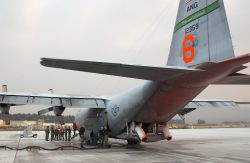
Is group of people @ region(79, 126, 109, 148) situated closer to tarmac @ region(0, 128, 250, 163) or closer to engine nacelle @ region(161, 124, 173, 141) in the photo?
tarmac @ region(0, 128, 250, 163)

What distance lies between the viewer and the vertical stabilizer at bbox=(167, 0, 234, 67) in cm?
1083

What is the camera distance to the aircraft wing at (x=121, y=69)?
967cm

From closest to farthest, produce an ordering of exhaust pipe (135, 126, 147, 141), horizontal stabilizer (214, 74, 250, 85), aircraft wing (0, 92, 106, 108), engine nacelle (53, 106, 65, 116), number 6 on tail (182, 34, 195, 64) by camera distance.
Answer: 1. horizontal stabilizer (214, 74, 250, 85)
2. number 6 on tail (182, 34, 195, 64)
3. exhaust pipe (135, 126, 147, 141)
4. aircraft wing (0, 92, 106, 108)
5. engine nacelle (53, 106, 65, 116)

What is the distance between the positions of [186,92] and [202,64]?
272 cm

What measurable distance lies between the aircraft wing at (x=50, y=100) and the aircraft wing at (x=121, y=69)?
24.8 ft

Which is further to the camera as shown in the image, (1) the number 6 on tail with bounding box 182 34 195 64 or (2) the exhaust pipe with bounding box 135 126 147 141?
(2) the exhaust pipe with bounding box 135 126 147 141

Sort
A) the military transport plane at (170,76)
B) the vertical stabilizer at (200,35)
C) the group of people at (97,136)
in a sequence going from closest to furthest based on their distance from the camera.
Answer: the military transport plane at (170,76) → the vertical stabilizer at (200,35) → the group of people at (97,136)

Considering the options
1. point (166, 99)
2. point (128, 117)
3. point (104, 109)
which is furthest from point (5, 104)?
point (166, 99)

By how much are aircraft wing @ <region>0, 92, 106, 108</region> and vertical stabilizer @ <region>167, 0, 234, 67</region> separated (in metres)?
7.14

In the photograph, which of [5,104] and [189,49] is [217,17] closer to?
[189,49]

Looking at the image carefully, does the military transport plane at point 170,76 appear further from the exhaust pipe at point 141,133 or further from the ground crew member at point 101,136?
the ground crew member at point 101,136

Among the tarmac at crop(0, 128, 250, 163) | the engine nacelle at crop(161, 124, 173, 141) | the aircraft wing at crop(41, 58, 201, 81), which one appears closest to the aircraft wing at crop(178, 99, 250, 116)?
the tarmac at crop(0, 128, 250, 163)

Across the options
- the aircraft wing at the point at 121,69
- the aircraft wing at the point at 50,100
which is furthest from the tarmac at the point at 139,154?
the aircraft wing at the point at 121,69

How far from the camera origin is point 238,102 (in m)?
25.3
